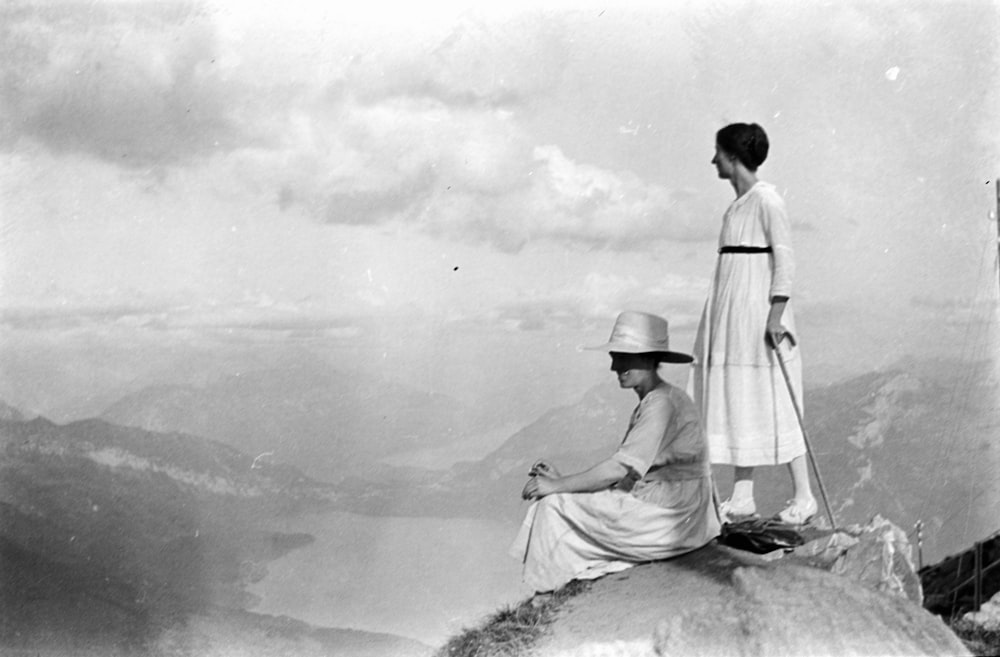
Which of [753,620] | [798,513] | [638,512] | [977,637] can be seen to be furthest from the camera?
[798,513]

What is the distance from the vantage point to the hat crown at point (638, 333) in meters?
4.80

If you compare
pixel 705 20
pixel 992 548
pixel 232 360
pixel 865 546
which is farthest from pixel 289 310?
pixel 992 548

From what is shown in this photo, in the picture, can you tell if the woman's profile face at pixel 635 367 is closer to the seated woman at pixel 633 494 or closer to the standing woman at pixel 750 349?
the seated woman at pixel 633 494

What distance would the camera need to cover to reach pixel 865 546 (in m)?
4.95

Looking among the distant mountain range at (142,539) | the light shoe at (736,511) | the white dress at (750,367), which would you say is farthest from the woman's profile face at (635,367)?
the distant mountain range at (142,539)

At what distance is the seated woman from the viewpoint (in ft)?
15.6

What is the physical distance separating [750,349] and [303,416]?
117 inches

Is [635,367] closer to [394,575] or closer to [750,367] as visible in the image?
[750,367]

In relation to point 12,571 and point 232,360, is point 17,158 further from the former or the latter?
point 12,571

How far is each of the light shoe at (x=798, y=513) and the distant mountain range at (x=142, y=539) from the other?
276 centimetres

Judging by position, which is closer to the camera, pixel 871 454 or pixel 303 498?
pixel 871 454

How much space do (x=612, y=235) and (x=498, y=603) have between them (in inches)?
84.7

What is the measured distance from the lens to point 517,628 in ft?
A: 15.9

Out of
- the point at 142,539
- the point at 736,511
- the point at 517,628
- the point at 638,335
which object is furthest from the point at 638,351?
the point at 142,539
